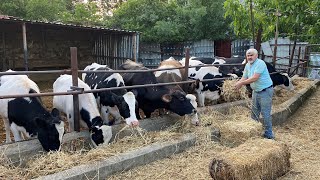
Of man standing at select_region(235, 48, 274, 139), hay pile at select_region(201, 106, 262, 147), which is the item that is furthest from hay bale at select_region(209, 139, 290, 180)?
man standing at select_region(235, 48, 274, 139)

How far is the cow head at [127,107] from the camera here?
17.9ft

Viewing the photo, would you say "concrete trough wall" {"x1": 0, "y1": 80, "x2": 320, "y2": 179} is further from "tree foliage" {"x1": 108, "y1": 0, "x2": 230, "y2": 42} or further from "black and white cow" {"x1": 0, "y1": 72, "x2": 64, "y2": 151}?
"tree foliage" {"x1": 108, "y1": 0, "x2": 230, "y2": 42}

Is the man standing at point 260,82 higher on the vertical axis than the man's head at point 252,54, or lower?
lower

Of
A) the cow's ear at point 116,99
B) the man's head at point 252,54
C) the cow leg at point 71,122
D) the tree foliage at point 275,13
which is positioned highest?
the tree foliage at point 275,13

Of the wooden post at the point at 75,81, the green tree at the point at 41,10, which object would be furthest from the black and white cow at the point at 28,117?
the green tree at the point at 41,10

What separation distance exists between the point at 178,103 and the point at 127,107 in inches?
43.6

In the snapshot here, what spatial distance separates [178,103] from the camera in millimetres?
6262

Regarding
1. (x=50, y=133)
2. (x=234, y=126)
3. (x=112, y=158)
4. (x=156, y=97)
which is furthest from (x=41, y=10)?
(x=112, y=158)

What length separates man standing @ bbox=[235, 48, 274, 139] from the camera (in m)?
5.85

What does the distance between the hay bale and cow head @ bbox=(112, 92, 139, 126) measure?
66.7 inches

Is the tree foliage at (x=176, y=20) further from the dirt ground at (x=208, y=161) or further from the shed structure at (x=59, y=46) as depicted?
the dirt ground at (x=208, y=161)

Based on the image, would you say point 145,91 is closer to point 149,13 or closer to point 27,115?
point 27,115

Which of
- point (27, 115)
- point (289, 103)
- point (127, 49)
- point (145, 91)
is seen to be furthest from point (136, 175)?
point (127, 49)

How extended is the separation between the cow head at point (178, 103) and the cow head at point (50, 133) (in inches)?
87.1
